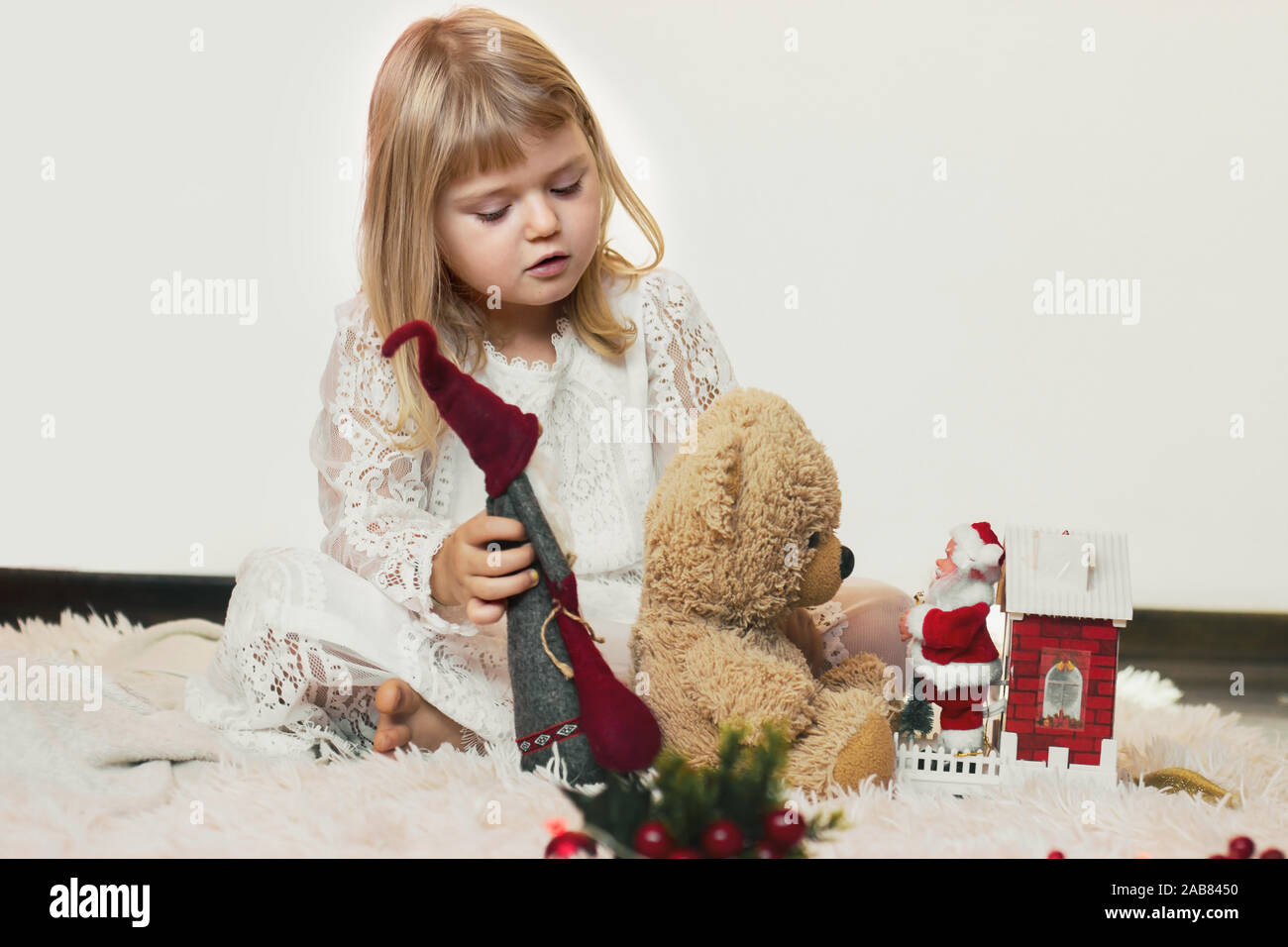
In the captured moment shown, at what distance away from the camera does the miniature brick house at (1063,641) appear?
956 millimetres

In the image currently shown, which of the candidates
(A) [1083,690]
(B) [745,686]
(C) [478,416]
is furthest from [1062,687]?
(C) [478,416]

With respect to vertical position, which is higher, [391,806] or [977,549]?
[977,549]

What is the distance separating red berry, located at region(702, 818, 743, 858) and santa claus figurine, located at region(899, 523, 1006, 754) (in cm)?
25

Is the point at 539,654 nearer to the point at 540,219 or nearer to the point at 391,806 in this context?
the point at 391,806

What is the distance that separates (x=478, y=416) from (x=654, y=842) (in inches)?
13.4

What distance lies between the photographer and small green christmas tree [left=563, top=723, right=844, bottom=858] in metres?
0.81

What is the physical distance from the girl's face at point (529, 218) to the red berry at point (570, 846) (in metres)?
0.51

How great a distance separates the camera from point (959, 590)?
0.98 meters

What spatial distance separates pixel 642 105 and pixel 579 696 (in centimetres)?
92

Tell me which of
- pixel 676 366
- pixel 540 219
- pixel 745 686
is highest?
pixel 540 219

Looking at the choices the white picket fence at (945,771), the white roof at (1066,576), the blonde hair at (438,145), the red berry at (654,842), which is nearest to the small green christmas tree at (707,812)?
the red berry at (654,842)

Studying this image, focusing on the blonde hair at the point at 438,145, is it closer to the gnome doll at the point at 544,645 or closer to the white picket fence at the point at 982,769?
the gnome doll at the point at 544,645
